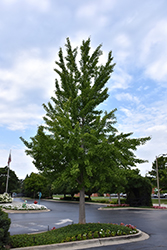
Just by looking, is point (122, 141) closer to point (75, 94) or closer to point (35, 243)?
point (75, 94)

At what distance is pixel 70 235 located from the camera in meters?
8.29

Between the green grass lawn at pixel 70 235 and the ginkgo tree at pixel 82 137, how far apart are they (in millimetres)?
1266

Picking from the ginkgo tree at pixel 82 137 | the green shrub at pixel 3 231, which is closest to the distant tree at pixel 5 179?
the ginkgo tree at pixel 82 137

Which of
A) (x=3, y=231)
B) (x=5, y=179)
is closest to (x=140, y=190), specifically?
(x=3, y=231)

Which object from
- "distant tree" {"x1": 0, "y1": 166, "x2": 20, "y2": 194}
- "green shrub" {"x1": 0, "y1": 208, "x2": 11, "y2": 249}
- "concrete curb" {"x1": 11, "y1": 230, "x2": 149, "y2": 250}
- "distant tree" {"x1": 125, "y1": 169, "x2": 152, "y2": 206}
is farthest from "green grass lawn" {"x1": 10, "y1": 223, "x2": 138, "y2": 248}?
"distant tree" {"x1": 0, "y1": 166, "x2": 20, "y2": 194}

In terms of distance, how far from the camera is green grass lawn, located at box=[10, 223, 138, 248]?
7.44 meters

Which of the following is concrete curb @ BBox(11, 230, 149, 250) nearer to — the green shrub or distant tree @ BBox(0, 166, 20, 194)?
the green shrub

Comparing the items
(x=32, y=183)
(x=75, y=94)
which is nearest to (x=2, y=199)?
(x=32, y=183)

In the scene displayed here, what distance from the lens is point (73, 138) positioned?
28.7 feet

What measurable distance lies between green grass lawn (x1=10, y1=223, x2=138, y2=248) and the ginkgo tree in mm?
1266

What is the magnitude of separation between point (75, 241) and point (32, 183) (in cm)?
4979

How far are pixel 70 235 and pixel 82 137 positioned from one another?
4.17m

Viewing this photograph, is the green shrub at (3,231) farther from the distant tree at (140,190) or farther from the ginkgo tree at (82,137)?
the distant tree at (140,190)

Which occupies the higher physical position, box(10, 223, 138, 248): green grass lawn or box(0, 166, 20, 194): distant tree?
box(10, 223, 138, 248): green grass lawn
